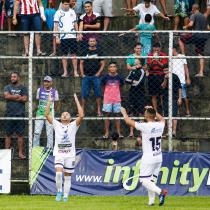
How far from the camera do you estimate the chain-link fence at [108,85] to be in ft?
89.3

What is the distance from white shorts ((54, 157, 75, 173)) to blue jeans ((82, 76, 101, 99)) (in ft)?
9.12

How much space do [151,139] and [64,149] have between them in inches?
92.2

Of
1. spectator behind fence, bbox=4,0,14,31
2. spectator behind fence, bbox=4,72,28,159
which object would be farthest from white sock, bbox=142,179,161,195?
spectator behind fence, bbox=4,0,14,31

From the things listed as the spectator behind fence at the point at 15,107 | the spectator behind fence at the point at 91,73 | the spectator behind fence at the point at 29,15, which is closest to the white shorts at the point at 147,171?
the spectator behind fence at the point at 91,73

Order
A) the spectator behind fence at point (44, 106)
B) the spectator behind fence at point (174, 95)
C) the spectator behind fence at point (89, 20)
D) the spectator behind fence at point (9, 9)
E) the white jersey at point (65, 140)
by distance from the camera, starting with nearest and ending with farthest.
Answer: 1. the white jersey at point (65, 140)
2. the spectator behind fence at point (174, 95)
3. the spectator behind fence at point (44, 106)
4. the spectator behind fence at point (89, 20)
5. the spectator behind fence at point (9, 9)

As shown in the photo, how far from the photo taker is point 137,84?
27375mm

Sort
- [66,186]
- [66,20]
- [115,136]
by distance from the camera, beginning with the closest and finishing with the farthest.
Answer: [66,186] → [115,136] → [66,20]

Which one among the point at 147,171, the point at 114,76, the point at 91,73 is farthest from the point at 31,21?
the point at 147,171

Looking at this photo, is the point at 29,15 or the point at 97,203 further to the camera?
the point at 29,15

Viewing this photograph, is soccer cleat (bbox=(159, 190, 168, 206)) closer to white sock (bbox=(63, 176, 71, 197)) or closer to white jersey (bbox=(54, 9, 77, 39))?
white sock (bbox=(63, 176, 71, 197))

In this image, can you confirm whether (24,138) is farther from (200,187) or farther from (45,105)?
(200,187)

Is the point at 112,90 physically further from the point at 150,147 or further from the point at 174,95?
the point at 150,147

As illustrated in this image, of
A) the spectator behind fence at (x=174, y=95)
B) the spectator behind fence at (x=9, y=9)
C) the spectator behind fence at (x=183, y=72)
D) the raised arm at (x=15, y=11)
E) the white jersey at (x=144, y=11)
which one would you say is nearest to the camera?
the spectator behind fence at (x=174, y=95)

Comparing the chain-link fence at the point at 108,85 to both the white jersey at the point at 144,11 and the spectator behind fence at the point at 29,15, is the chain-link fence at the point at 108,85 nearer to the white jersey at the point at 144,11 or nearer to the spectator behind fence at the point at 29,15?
the spectator behind fence at the point at 29,15
